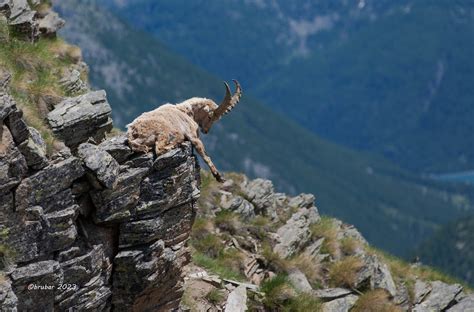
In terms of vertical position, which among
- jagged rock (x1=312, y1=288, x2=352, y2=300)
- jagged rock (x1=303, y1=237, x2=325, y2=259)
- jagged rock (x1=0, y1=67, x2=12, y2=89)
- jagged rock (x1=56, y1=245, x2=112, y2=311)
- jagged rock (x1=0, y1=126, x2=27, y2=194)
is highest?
jagged rock (x1=0, y1=67, x2=12, y2=89)

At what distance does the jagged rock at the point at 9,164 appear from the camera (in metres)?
17.5

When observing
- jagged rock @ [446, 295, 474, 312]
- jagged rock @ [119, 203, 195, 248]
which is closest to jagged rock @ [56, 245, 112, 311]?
jagged rock @ [119, 203, 195, 248]

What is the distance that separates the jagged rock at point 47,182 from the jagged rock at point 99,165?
25 centimetres

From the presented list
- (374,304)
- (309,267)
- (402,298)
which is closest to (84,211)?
(374,304)

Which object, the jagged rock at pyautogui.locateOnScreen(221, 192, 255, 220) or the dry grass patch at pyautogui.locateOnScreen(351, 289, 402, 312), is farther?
the jagged rock at pyautogui.locateOnScreen(221, 192, 255, 220)

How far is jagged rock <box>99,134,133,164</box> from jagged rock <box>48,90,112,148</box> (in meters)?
1.07

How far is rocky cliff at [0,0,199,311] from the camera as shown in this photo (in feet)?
58.7

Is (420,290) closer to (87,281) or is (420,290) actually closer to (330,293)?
(330,293)

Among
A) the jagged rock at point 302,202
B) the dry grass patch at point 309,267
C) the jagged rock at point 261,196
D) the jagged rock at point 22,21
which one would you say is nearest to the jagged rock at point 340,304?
the dry grass patch at point 309,267

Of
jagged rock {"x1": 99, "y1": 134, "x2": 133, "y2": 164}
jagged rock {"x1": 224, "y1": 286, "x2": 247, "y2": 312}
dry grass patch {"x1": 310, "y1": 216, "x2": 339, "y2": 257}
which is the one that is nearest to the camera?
jagged rock {"x1": 99, "y1": 134, "x2": 133, "y2": 164}

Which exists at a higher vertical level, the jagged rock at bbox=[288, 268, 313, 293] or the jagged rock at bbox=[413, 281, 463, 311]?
the jagged rock at bbox=[413, 281, 463, 311]

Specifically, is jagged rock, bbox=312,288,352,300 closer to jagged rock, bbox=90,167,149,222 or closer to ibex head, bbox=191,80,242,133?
ibex head, bbox=191,80,242,133

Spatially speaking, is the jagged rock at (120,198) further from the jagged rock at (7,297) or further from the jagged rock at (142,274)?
the jagged rock at (7,297)

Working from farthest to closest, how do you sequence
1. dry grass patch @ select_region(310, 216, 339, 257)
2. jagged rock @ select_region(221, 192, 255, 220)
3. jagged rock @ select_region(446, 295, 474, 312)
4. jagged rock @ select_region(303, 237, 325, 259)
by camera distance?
dry grass patch @ select_region(310, 216, 339, 257)
jagged rock @ select_region(221, 192, 255, 220)
jagged rock @ select_region(303, 237, 325, 259)
jagged rock @ select_region(446, 295, 474, 312)
